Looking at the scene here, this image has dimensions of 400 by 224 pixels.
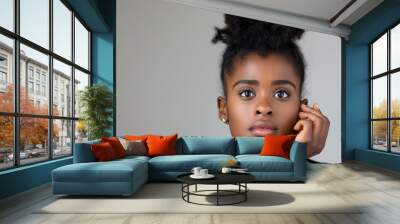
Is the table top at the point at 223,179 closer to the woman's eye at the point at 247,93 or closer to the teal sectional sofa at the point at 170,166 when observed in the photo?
the teal sectional sofa at the point at 170,166

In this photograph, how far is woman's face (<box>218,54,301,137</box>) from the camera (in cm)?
841

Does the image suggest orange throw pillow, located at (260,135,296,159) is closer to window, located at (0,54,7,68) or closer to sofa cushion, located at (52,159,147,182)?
sofa cushion, located at (52,159,147,182)

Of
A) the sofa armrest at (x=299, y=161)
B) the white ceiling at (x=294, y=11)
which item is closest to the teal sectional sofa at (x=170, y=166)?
the sofa armrest at (x=299, y=161)

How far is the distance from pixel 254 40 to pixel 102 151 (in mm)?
4428

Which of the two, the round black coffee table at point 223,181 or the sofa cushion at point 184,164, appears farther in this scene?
the sofa cushion at point 184,164

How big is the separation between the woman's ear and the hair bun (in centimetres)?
129

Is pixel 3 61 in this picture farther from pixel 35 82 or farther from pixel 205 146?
pixel 205 146

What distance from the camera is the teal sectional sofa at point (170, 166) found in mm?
5000

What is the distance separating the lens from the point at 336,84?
348 inches

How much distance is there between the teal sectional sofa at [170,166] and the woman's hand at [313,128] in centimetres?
184

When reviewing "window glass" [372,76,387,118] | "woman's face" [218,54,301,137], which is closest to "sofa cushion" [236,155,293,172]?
"woman's face" [218,54,301,137]

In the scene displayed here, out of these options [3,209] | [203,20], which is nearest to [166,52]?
[203,20]

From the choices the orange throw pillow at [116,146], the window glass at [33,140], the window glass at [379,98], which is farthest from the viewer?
the window glass at [379,98]

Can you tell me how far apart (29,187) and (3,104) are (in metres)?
1.32
